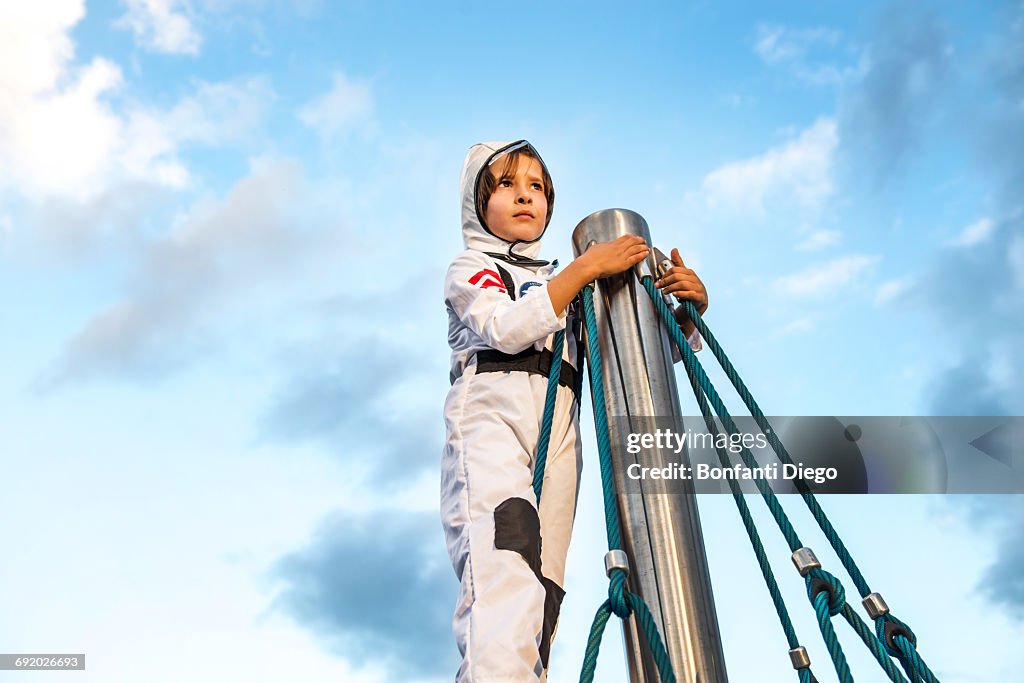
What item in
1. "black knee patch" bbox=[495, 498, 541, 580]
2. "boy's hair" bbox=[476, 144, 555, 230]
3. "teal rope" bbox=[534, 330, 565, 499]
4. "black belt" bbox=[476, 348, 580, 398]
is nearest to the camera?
"black knee patch" bbox=[495, 498, 541, 580]

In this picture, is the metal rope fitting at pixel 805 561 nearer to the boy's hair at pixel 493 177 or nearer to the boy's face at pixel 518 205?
the boy's face at pixel 518 205

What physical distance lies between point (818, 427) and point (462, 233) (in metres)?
1.60

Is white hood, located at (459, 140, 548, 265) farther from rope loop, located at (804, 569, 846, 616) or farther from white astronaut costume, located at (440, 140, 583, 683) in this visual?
rope loop, located at (804, 569, 846, 616)

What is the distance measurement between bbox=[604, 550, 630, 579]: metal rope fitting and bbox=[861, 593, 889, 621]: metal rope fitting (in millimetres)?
616

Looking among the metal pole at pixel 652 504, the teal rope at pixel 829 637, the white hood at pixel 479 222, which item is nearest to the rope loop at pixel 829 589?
the teal rope at pixel 829 637

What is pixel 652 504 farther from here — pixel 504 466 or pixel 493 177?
pixel 493 177

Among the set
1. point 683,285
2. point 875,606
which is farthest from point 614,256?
point 875,606

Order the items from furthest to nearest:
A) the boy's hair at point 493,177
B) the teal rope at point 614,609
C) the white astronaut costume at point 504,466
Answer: the boy's hair at point 493,177
the white astronaut costume at point 504,466
the teal rope at point 614,609

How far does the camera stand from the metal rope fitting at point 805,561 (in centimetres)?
217

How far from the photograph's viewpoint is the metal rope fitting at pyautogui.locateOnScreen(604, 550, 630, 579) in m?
2.16

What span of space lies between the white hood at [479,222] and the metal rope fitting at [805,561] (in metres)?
1.61

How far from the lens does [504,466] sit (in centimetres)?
258

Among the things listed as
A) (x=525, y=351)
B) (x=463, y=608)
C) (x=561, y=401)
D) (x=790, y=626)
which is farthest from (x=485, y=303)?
(x=790, y=626)

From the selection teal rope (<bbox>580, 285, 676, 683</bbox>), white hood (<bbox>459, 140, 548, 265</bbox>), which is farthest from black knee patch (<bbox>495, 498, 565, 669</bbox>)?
white hood (<bbox>459, 140, 548, 265</bbox>)
